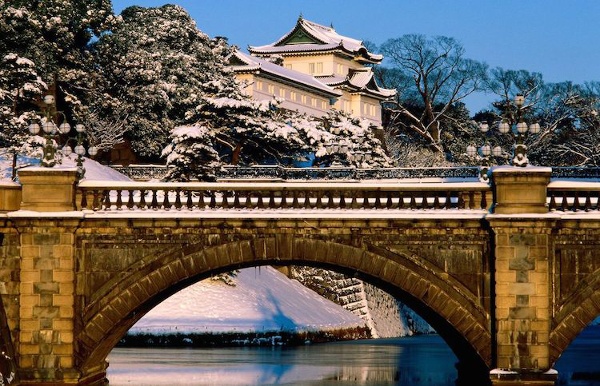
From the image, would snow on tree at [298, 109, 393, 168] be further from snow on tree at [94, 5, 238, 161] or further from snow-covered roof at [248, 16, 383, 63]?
snow-covered roof at [248, 16, 383, 63]

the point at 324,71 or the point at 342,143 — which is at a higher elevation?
the point at 324,71

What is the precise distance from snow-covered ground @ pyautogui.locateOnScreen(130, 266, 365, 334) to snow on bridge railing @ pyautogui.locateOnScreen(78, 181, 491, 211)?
76.2 feet

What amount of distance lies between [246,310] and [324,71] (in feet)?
203

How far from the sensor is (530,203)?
28.6 m

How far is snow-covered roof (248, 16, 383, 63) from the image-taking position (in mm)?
114500

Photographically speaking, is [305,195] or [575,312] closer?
[575,312]

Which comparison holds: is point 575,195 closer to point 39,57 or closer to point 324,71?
point 39,57

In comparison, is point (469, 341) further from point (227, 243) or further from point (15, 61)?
point (15, 61)

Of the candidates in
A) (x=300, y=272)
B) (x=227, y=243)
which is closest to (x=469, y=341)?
(x=227, y=243)

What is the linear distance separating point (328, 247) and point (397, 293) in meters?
2.17

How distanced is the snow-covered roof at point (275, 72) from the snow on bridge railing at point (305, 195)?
5933cm

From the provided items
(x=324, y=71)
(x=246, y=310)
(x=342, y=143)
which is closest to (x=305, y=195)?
(x=246, y=310)

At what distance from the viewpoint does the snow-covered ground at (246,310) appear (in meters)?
54.2

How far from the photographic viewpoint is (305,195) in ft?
98.0
